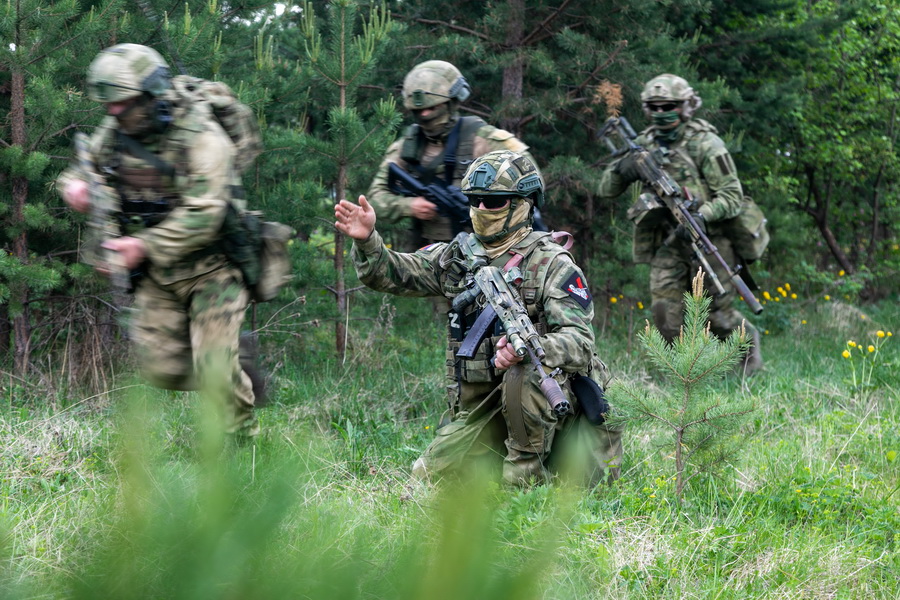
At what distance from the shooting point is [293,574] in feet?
2.52

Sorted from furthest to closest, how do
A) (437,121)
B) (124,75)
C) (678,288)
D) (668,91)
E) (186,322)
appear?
(678,288) < (668,91) < (437,121) < (186,322) < (124,75)

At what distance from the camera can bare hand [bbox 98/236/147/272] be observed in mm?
4031

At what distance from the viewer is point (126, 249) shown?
159 inches

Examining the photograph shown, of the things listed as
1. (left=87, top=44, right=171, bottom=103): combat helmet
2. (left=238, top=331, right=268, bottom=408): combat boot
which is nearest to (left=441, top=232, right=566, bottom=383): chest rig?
(left=238, top=331, right=268, bottom=408): combat boot

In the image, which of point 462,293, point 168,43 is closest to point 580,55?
point 168,43

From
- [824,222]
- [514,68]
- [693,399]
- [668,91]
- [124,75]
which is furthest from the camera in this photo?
[824,222]

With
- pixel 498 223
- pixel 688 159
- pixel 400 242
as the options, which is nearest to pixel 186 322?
pixel 498 223

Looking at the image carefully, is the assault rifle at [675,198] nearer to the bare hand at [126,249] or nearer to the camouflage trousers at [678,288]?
the camouflage trousers at [678,288]

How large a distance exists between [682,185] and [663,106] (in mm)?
614

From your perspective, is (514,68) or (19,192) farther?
(514,68)

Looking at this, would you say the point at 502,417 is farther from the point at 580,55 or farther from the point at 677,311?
the point at 580,55

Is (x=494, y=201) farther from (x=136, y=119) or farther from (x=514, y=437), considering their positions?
(x=136, y=119)

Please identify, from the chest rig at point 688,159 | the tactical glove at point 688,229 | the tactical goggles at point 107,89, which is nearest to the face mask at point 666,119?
the chest rig at point 688,159

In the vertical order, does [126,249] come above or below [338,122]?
above
